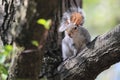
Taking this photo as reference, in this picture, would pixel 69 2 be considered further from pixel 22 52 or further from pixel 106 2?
pixel 106 2

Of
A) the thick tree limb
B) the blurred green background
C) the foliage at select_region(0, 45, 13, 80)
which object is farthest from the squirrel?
the blurred green background

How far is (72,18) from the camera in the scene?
2.82m

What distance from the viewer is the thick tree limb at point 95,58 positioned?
8.36 feet

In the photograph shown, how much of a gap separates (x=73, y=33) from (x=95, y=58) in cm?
28

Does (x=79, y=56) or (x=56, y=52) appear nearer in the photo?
(x=79, y=56)

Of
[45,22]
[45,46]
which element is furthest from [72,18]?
[45,22]

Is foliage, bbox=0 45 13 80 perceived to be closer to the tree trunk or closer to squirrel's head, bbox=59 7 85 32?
the tree trunk

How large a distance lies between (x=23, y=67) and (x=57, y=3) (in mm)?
382

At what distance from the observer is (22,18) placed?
6.53ft

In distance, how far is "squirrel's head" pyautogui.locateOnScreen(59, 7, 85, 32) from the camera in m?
2.77

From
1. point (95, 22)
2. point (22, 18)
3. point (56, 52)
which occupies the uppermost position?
point (22, 18)

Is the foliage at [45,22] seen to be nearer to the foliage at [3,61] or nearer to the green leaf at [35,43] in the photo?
the green leaf at [35,43]

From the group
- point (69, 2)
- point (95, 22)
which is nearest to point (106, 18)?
point (95, 22)

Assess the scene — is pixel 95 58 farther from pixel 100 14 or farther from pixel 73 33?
pixel 100 14
